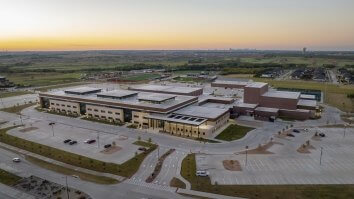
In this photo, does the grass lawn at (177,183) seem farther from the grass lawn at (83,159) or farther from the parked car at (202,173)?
the grass lawn at (83,159)

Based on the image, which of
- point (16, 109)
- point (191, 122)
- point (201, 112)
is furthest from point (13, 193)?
point (16, 109)

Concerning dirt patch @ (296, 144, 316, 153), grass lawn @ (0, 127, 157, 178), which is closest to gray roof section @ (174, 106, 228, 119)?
grass lawn @ (0, 127, 157, 178)

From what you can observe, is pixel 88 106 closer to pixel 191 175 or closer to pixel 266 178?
pixel 191 175

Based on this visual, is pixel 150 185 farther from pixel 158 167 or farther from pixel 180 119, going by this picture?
pixel 180 119

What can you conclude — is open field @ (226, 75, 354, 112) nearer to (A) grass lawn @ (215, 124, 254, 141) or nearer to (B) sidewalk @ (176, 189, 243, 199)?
(A) grass lawn @ (215, 124, 254, 141)

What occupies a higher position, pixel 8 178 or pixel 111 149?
pixel 111 149

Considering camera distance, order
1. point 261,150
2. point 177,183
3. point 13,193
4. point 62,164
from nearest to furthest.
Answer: point 13,193 → point 177,183 → point 62,164 → point 261,150

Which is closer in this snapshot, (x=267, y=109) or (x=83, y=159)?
(x=83, y=159)

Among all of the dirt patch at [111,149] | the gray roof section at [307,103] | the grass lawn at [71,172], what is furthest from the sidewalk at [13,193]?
the gray roof section at [307,103]
